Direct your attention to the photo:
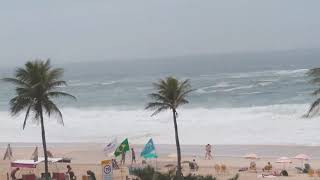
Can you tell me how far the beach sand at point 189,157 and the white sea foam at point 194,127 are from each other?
2.58 metres

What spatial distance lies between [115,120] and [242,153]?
22.6 meters

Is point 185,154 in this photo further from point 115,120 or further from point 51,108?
point 115,120

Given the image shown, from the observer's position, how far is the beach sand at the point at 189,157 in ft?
99.1

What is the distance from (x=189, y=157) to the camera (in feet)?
119

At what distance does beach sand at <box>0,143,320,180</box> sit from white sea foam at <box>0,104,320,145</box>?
2579 millimetres

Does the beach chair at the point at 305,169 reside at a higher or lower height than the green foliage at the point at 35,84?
lower

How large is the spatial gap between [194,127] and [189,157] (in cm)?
1410

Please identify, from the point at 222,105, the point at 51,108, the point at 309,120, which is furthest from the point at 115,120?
the point at 51,108

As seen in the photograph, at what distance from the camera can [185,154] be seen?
37.5 m

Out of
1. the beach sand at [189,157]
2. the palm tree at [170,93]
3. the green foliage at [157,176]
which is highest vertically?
the palm tree at [170,93]

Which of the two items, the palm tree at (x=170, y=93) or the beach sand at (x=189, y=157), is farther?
the beach sand at (x=189, y=157)

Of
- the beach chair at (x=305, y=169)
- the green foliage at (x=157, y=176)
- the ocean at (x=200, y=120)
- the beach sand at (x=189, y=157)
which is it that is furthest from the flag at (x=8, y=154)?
the beach chair at (x=305, y=169)

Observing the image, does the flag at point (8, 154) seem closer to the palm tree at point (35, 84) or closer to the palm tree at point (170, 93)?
the palm tree at point (35, 84)

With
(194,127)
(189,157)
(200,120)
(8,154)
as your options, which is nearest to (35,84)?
(189,157)
